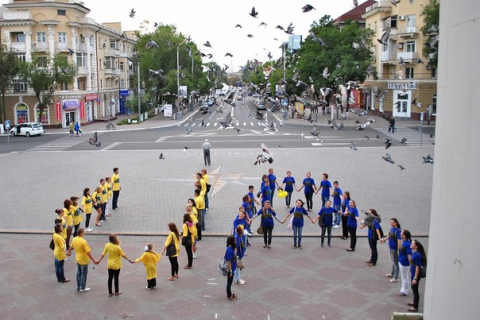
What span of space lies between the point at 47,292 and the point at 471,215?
8774 millimetres

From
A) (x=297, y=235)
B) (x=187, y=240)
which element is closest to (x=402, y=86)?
(x=297, y=235)

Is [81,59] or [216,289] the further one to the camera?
[81,59]

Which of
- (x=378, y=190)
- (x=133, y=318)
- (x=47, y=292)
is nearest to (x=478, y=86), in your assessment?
(x=133, y=318)

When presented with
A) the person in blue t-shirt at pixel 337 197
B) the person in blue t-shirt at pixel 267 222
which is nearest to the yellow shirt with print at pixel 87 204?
the person in blue t-shirt at pixel 267 222

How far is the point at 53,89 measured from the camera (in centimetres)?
5053

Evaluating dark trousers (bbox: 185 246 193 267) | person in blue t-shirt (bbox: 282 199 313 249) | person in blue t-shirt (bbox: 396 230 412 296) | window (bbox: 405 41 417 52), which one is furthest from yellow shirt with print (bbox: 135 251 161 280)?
window (bbox: 405 41 417 52)

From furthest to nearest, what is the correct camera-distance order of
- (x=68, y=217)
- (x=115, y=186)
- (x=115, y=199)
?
(x=115, y=199), (x=115, y=186), (x=68, y=217)

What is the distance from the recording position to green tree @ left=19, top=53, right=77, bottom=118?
160ft

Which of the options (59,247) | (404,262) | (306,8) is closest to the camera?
(404,262)

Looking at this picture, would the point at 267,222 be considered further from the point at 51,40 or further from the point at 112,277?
the point at 51,40

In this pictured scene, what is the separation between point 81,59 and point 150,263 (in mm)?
51007

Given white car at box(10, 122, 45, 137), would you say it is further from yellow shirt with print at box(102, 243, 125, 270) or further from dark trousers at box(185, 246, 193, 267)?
yellow shirt with print at box(102, 243, 125, 270)

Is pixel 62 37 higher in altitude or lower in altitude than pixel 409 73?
higher

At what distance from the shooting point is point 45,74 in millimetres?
48938
